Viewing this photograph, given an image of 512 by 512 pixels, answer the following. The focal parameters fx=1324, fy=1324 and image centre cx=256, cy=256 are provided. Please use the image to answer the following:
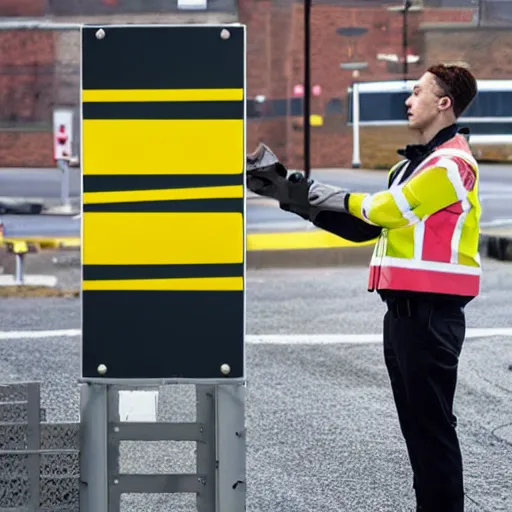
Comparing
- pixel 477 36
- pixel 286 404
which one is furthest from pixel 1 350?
pixel 477 36

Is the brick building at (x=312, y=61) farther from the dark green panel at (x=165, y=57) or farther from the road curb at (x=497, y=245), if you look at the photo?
the dark green panel at (x=165, y=57)

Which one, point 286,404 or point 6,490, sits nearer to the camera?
point 6,490

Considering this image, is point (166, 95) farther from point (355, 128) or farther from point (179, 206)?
point (355, 128)

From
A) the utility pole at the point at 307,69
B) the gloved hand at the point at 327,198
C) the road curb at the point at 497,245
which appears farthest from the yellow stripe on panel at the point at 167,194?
the utility pole at the point at 307,69

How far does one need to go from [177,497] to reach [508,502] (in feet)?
4.22

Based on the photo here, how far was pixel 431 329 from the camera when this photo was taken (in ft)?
13.6

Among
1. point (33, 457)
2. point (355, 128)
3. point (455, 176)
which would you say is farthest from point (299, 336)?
point (355, 128)

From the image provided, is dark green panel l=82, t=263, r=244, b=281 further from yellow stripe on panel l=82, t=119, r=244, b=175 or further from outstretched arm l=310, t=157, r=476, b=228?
outstretched arm l=310, t=157, r=476, b=228

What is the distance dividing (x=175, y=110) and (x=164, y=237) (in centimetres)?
33

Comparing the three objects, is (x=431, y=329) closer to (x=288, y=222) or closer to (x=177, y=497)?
(x=177, y=497)

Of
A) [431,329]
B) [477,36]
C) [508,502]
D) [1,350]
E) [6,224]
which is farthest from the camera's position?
[477,36]

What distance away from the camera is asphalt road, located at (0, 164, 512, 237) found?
1589 cm

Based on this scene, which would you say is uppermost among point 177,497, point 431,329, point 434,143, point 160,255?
Answer: point 434,143

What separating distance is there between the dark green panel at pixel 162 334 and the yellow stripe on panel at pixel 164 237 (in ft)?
0.33
